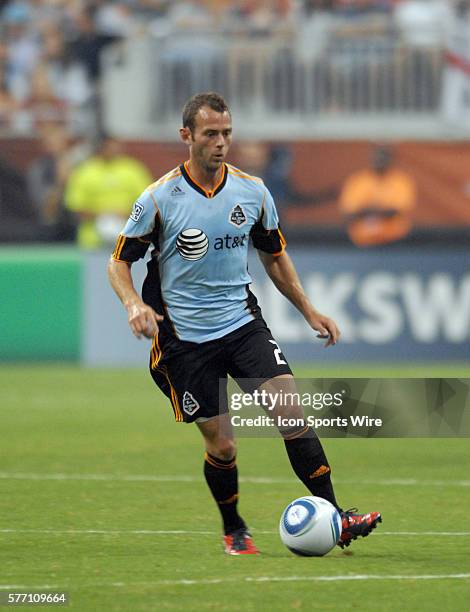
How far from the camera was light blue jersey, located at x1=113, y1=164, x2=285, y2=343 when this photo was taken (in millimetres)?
6852

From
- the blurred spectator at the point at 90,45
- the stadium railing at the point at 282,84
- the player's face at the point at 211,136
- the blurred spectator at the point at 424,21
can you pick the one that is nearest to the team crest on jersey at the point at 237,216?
the player's face at the point at 211,136

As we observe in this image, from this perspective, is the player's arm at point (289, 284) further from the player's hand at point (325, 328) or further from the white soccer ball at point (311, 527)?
the white soccer ball at point (311, 527)

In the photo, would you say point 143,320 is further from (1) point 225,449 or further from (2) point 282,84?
(2) point 282,84

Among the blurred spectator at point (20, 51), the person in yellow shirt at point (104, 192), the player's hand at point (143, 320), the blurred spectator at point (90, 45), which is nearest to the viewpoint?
the player's hand at point (143, 320)

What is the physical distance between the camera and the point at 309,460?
269 inches

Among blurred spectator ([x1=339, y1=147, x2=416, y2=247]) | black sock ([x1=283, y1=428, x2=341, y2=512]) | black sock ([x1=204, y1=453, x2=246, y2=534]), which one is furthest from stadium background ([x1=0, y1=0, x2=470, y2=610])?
blurred spectator ([x1=339, y1=147, x2=416, y2=247])

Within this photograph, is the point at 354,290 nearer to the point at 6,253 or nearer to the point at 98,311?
the point at 98,311

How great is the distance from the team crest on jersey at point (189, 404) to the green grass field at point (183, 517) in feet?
2.24

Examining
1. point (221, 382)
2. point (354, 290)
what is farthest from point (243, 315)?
point (354, 290)

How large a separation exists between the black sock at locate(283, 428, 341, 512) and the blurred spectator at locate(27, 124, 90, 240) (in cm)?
1249

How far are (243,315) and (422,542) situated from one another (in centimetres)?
146

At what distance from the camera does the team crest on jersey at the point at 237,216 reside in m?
6.92

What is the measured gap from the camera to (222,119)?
6.74 meters

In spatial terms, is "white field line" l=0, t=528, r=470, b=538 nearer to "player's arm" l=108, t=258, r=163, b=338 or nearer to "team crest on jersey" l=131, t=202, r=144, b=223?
"player's arm" l=108, t=258, r=163, b=338
